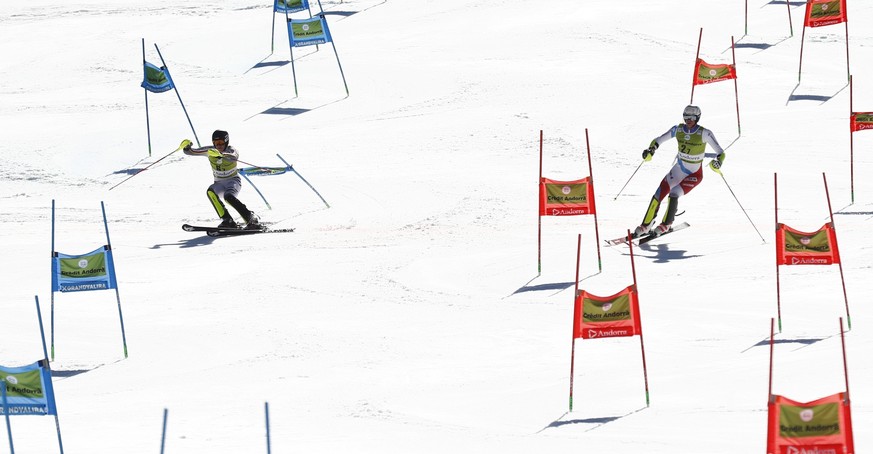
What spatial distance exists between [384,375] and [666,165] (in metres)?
8.25

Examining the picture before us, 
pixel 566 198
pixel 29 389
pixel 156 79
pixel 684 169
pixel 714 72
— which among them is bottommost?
pixel 684 169

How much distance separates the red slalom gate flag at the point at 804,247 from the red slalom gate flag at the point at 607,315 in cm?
232

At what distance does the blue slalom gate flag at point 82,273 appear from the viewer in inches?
539

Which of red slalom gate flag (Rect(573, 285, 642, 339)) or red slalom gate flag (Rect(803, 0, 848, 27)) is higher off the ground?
red slalom gate flag (Rect(803, 0, 848, 27))

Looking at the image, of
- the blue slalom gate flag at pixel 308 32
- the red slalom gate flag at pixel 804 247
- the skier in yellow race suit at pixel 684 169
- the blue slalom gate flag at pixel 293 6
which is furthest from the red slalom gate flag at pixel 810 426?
the blue slalom gate flag at pixel 293 6

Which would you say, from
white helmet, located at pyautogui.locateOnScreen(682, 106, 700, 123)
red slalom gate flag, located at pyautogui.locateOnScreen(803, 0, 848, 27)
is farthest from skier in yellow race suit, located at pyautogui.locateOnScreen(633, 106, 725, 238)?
red slalom gate flag, located at pyautogui.locateOnScreen(803, 0, 848, 27)

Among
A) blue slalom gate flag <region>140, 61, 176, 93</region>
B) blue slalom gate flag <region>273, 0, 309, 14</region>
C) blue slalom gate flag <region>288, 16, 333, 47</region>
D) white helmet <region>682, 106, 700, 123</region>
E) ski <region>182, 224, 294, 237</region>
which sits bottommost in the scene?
ski <region>182, 224, 294, 237</region>

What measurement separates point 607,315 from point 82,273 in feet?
17.8

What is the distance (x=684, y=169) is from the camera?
16.9m

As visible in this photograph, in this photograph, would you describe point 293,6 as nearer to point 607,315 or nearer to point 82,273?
point 82,273

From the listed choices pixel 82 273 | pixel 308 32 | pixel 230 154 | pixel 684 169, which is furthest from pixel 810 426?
pixel 308 32

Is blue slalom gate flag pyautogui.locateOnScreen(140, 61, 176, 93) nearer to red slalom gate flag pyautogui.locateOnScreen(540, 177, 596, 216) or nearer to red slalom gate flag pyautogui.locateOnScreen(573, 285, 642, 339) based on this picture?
red slalom gate flag pyautogui.locateOnScreen(540, 177, 596, 216)

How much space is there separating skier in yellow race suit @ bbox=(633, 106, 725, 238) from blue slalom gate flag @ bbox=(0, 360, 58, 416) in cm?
839

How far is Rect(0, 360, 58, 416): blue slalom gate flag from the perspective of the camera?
1059 centimetres
